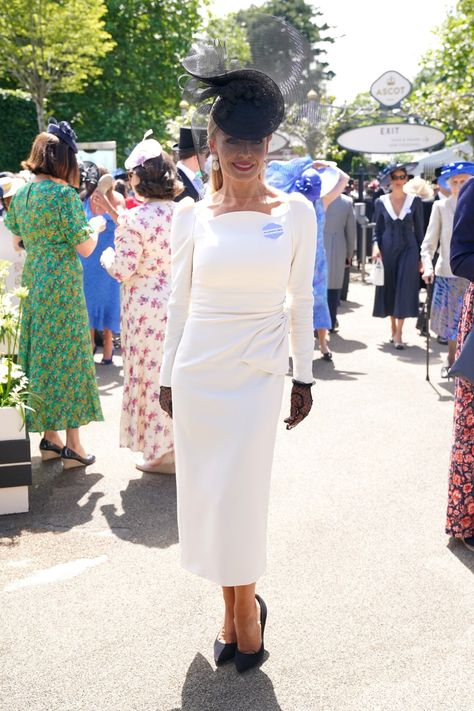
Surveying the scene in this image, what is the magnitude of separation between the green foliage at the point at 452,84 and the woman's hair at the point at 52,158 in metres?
15.9

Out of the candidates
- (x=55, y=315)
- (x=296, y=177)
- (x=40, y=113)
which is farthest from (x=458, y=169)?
(x=40, y=113)

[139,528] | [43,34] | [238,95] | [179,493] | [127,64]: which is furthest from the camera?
[127,64]

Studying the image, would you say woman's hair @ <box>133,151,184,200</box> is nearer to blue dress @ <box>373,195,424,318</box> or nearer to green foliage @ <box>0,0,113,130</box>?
blue dress @ <box>373,195,424,318</box>

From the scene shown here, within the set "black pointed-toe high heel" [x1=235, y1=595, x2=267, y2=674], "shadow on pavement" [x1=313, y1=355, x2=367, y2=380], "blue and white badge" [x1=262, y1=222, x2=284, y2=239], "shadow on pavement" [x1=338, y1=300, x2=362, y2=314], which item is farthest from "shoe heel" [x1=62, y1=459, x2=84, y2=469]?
"shadow on pavement" [x1=338, y1=300, x2=362, y2=314]

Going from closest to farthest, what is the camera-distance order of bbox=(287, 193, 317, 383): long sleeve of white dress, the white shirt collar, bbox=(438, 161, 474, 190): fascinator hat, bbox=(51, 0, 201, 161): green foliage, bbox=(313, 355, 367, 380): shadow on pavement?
bbox=(287, 193, 317, 383): long sleeve of white dress
bbox=(438, 161, 474, 190): fascinator hat
bbox=(313, 355, 367, 380): shadow on pavement
the white shirt collar
bbox=(51, 0, 201, 161): green foliage

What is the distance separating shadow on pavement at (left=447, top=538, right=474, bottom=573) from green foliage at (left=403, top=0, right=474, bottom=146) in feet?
55.0

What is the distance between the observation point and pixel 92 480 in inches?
214

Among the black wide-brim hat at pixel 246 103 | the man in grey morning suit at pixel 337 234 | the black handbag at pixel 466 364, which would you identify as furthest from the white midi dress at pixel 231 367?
the man in grey morning suit at pixel 337 234

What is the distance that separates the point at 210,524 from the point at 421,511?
7.09 feet

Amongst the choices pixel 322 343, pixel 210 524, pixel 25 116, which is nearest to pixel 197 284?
pixel 210 524

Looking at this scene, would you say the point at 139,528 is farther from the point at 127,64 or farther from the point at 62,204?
the point at 127,64

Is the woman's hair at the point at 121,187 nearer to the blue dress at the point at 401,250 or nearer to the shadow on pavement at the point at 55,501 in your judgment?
the blue dress at the point at 401,250

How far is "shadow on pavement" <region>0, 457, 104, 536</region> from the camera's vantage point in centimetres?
468

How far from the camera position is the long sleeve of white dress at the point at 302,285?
3.06 meters
